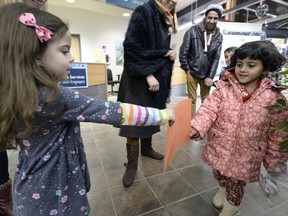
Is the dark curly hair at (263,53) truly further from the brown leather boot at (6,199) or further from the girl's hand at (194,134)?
the brown leather boot at (6,199)

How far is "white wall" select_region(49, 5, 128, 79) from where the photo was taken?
247 inches

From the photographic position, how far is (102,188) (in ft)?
4.74

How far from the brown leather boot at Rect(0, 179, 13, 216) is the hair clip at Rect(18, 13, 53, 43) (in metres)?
0.80

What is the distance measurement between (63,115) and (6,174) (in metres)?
0.63

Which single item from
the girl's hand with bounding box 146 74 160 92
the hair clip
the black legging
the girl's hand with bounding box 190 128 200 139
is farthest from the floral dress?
the girl's hand with bounding box 146 74 160 92

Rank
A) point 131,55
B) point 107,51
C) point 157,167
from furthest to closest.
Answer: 1. point 107,51
2. point 157,167
3. point 131,55

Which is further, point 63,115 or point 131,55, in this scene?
point 131,55

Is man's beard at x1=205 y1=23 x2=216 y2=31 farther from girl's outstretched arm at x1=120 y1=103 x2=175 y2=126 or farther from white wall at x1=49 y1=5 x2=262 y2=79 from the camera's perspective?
white wall at x1=49 y1=5 x2=262 y2=79

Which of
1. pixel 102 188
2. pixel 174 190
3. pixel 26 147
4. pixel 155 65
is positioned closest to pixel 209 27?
pixel 155 65

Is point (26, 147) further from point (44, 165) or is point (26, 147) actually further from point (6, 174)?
point (6, 174)

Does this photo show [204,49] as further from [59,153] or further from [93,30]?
[93,30]

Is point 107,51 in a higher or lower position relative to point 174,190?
higher

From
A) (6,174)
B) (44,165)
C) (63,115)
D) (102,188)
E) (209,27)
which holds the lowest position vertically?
(102,188)

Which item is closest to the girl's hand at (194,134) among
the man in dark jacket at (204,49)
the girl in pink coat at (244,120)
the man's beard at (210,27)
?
the girl in pink coat at (244,120)
